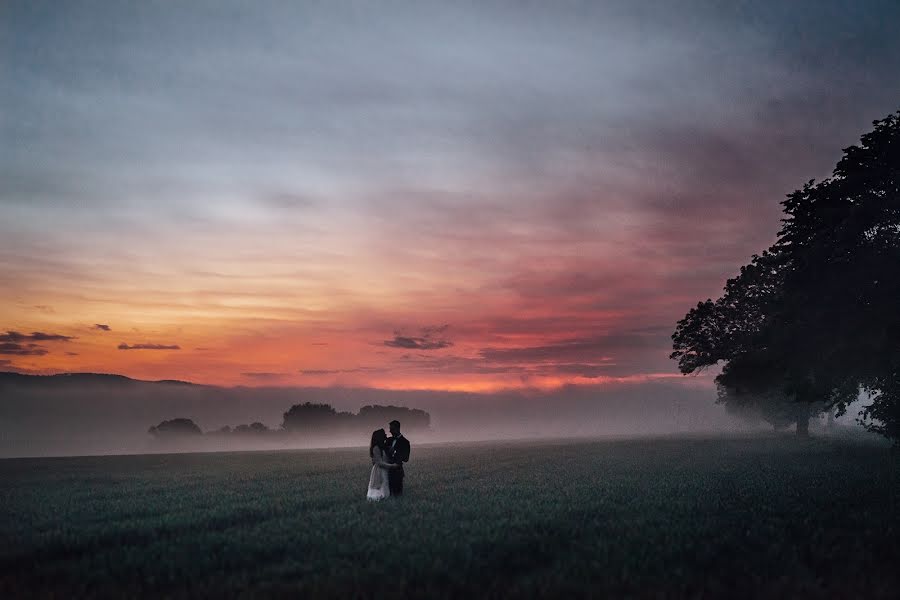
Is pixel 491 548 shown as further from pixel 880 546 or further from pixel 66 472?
pixel 66 472

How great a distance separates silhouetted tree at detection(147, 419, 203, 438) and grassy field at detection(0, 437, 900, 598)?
189337 millimetres

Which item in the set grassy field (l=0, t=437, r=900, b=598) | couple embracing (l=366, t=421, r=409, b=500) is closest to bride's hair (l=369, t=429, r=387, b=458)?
couple embracing (l=366, t=421, r=409, b=500)

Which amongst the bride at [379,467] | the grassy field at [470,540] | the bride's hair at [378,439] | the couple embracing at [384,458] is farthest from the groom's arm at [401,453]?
the grassy field at [470,540]

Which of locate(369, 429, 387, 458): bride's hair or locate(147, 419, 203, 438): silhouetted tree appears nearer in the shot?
locate(369, 429, 387, 458): bride's hair

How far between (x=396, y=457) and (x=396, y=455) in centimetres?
10

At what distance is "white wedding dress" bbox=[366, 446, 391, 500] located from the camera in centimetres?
2122

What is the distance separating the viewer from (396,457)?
21391mm

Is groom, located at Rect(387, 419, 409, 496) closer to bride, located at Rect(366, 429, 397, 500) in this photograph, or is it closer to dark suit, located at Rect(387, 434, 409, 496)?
dark suit, located at Rect(387, 434, 409, 496)

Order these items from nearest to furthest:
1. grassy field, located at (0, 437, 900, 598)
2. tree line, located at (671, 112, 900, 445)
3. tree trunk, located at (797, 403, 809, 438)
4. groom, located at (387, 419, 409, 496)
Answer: grassy field, located at (0, 437, 900, 598) → groom, located at (387, 419, 409, 496) → tree line, located at (671, 112, 900, 445) → tree trunk, located at (797, 403, 809, 438)

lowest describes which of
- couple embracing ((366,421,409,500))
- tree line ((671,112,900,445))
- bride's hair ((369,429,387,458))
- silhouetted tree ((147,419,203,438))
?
silhouetted tree ((147,419,203,438))

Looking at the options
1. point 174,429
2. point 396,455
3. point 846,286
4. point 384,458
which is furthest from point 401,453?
point 174,429

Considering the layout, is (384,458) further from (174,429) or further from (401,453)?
(174,429)

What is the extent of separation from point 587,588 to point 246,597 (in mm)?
5245

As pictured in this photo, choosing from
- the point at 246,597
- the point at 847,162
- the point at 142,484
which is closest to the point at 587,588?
the point at 246,597
